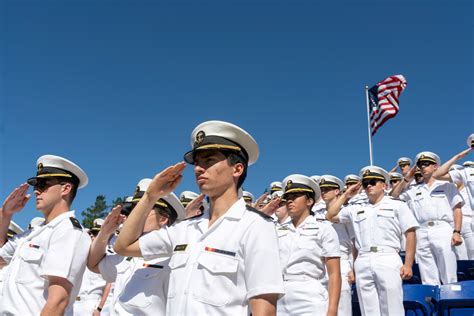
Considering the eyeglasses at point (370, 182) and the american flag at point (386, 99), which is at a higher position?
the american flag at point (386, 99)

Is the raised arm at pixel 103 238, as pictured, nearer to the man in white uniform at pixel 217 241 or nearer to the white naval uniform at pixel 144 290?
the white naval uniform at pixel 144 290

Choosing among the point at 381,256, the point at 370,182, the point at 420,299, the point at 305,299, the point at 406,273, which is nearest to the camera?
the point at 305,299

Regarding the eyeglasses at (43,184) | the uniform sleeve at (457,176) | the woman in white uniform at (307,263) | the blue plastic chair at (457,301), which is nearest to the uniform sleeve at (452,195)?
the uniform sleeve at (457,176)

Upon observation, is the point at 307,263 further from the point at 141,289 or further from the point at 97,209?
the point at 97,209

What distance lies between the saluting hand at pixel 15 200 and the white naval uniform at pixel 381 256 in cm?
411

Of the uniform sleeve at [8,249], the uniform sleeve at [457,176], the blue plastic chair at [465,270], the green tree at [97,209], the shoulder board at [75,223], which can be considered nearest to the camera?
the shoulder board at [75,223]

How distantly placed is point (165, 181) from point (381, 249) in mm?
4077

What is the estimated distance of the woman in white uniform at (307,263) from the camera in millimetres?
4617

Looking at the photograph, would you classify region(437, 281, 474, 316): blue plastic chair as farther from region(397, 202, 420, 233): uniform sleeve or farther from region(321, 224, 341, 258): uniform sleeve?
region(321, 224, 341, 258): uniform sleeve

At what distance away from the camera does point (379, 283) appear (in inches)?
234

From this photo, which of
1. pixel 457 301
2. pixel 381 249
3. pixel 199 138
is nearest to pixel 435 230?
pixel 381 249

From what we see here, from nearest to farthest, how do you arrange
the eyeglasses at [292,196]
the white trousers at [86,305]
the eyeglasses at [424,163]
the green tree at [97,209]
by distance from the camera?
the eyeglasses at [292,196] → the white trousers at [86,305] → the eyeglasses at [424,163] → the green tree at [97,209]

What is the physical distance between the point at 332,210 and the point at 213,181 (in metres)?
4.86

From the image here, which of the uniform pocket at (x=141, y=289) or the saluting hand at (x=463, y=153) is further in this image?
the saluting hand at (x=463, y=153)
